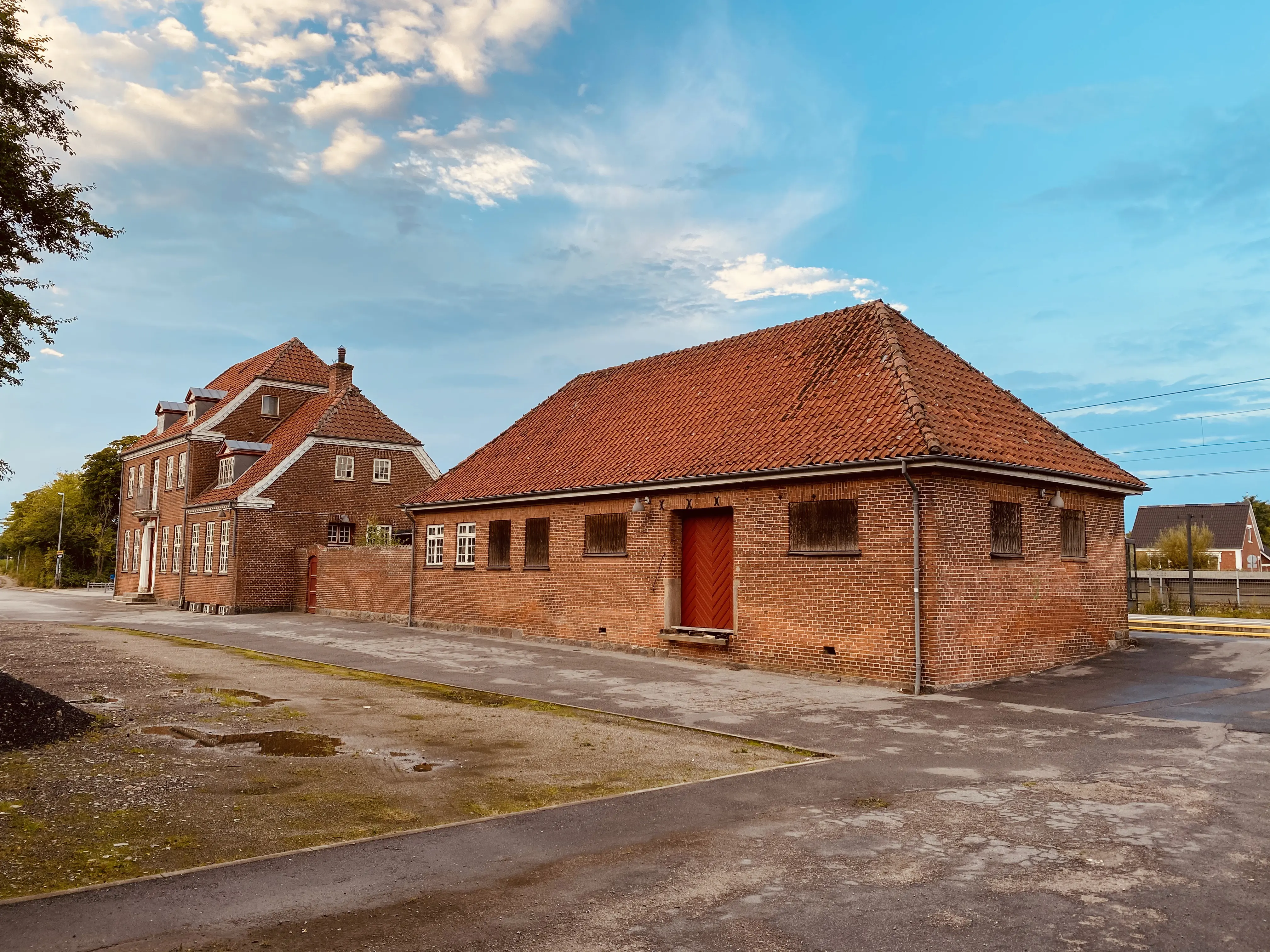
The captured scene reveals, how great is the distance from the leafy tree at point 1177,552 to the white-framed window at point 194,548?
131 feet

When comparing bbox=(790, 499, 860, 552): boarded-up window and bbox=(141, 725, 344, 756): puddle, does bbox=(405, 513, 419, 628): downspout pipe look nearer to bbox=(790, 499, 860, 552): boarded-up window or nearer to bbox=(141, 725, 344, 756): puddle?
bbox=(790, 499, 860, 552): boarded-up window

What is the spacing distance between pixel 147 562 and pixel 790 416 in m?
35.3

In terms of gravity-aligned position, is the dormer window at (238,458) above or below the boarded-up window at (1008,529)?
above

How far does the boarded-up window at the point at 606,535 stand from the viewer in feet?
62.0

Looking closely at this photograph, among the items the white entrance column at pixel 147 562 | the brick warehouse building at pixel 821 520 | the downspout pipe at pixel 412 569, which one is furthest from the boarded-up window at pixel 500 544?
the white entrance column at pixel 147 562

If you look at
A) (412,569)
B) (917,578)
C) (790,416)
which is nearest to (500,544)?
(412,569)

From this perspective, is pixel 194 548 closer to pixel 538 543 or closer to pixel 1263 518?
pixel 538 543

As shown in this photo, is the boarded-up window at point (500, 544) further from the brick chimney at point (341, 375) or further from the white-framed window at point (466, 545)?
the brick chimney at point (341, 375)

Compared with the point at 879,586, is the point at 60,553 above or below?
below

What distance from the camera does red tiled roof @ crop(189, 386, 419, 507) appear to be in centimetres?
3344

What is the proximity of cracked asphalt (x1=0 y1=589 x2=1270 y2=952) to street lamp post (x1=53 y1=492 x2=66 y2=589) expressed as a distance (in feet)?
223

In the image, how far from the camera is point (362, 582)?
93.4 ft

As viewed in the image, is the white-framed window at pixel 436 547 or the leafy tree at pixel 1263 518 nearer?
the white-framed window at pixel 436 547

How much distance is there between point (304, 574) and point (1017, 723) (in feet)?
90.3
